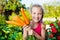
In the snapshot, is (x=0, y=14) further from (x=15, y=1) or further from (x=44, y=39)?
(x=44, y=39)

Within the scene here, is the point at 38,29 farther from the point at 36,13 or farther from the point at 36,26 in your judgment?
the point at 36,13

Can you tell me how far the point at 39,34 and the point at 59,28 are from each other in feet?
0.79

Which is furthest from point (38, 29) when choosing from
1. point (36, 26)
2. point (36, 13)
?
point (36, 13)

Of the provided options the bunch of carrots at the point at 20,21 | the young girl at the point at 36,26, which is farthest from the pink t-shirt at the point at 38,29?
the bunch of carrots at the point at 20,21

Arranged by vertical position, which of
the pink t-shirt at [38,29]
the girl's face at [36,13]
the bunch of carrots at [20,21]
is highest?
the girl's face at [36,13]

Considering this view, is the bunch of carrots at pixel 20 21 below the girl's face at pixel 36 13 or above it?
below

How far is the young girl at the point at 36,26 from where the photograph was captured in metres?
2.44

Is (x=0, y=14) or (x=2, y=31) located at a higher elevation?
(x=0, y=14)

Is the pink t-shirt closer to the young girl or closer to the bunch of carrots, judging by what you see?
the young girl

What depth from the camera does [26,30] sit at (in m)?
2.44

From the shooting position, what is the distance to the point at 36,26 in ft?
8.13

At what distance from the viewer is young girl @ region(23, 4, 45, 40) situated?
2.44 m

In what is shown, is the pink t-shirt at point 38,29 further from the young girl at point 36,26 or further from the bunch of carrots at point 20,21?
the bunch of carrots at point 20,21

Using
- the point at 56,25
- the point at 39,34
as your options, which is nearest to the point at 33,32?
the point at 39,34
